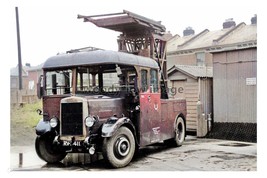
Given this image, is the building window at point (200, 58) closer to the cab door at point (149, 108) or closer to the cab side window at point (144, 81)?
the cab door at point (149, 108)

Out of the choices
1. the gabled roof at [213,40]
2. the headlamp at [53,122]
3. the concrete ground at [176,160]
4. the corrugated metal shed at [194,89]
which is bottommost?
the concrete ground at [176,160]

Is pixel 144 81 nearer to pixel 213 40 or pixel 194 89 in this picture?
pixel 194 89

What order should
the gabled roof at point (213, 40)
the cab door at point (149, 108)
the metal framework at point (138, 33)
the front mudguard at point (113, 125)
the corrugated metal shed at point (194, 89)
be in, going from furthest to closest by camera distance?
the gabled roof at point (213, 40) → the corrugated metal shed at point (194, 89) → the metal framework at point (138, 33) → the cab door at point (149, 108) → the front mudguard at point (113, 125)

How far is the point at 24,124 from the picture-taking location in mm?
12773

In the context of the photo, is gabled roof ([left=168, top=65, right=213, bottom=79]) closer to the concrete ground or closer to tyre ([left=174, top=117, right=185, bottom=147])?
tyre ([left=174, top=117, right=185, bottom=147])

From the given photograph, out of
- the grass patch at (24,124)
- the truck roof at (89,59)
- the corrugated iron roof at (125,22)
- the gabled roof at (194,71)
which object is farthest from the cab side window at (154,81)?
the grass patch at (24,124)

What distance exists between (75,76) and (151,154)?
114 inches

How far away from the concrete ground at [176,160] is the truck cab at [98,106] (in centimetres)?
38

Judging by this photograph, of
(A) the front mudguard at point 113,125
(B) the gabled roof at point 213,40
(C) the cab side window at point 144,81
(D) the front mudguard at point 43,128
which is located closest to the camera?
(A) the front mudguard at point 113,125

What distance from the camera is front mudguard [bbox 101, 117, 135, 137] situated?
7.47 meters

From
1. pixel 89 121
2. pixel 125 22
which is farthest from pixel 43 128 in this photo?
pixel 125 22

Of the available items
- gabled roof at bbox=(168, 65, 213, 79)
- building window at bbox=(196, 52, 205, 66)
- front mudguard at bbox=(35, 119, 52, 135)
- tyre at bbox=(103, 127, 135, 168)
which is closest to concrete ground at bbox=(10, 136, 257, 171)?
tyre at bbox=(103, 127, 135, 168)

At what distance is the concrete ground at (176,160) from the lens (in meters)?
7.76

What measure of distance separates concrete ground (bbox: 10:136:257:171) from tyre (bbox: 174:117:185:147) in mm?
231
